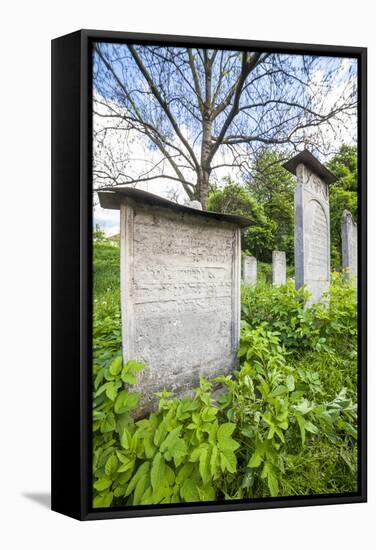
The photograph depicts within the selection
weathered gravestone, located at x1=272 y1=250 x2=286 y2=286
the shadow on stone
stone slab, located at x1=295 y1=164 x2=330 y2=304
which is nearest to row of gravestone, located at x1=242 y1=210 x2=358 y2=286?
weathered gravestone, located at x1=272 y1=250 x2=286 y2=286

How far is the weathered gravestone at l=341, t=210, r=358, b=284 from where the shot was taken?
5.28 meters

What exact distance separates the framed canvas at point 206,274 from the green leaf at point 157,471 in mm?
10

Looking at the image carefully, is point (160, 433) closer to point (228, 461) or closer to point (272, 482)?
point (228, 461)

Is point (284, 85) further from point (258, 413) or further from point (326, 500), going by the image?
point (326, 500)

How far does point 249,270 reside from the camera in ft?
16.7

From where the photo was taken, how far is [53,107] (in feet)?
15.8

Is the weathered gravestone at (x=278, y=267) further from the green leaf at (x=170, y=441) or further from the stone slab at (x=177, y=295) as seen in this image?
the green leaf at (x=170, y=441)

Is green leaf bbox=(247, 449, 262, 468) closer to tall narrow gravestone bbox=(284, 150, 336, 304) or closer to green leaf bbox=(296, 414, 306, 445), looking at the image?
green leaf bbox=(296, 414, 306, 445)

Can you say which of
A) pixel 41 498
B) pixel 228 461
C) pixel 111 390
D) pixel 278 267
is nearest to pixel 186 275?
pixel 278 267

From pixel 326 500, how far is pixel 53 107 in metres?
2.80

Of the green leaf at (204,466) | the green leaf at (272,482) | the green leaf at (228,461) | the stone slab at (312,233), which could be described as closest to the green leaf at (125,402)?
the green leaf at (204,466)

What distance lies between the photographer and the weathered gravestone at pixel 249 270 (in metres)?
5.08

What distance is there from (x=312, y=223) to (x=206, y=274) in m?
0.82

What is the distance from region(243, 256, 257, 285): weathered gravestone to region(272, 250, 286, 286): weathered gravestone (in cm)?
12
